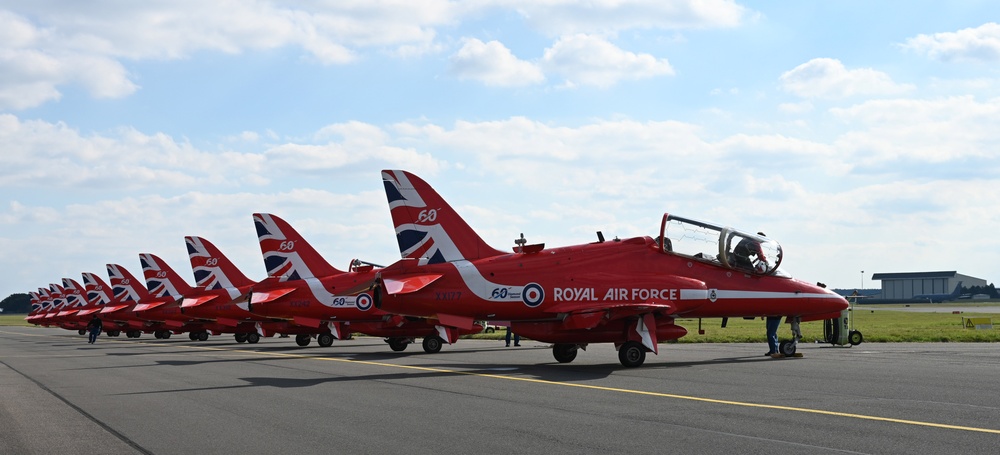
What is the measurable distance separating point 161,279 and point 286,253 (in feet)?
71.6

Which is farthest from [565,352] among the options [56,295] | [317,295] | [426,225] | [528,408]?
[56,295]

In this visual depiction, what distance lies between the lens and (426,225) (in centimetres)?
2331

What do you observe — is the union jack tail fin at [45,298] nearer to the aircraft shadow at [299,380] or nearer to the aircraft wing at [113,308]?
the aircraft wing at [113,308]

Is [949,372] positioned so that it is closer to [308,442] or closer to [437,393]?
[437,393]

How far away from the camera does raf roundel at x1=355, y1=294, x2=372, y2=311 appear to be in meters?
32.1

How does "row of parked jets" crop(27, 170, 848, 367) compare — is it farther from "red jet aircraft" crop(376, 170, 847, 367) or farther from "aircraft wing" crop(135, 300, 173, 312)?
"aircraft wing" crop(135, 300, 173, 312)

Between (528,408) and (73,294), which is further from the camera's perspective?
(73,294)

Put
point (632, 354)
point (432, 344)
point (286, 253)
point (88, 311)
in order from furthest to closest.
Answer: point (88, 311) < point (286, 253) < point (432, 344) < point (632, 354)

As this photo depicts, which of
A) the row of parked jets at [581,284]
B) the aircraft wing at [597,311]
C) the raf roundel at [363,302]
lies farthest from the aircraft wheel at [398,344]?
the aircraft wing at [597,311]

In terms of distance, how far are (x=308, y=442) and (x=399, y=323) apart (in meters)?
21.0

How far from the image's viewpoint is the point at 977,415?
1100 cm

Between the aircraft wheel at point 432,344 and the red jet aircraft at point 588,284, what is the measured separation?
8.14m

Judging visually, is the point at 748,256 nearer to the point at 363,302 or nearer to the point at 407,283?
the point at 407,283

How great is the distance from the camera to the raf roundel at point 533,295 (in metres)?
21.7
